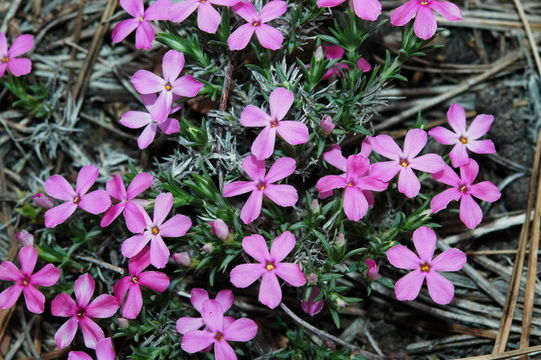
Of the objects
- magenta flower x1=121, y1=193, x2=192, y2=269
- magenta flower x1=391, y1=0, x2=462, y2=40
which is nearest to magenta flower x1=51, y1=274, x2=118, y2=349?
magenta flower x1=121, y1=193, x2=192, y2=269

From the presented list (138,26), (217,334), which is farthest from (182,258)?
(138,26)

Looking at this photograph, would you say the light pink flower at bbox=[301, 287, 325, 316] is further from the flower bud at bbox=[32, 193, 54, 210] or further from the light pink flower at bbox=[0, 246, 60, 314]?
the flower bud at bbox=[32, 193, 54, 210]

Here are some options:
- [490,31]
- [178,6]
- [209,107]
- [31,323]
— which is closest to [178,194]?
[209,107]

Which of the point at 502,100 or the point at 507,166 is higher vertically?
the point at 502,100

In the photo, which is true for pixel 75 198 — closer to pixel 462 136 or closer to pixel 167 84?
pixel 167 84

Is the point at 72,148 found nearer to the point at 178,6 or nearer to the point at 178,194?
the point at 178,194

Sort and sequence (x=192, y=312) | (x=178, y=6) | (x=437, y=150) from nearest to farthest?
(x=178, y=6), (x=192, y=312), (x=437, y=150)

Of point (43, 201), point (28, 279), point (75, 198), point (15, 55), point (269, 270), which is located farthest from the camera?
point (15, 55)

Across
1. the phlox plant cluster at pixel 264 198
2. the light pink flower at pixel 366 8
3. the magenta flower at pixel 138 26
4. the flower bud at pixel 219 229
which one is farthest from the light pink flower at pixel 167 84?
the light pink flower at pixel 366 8
